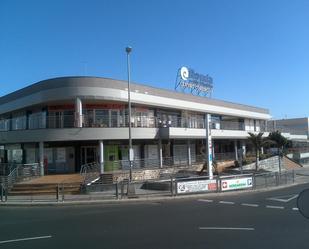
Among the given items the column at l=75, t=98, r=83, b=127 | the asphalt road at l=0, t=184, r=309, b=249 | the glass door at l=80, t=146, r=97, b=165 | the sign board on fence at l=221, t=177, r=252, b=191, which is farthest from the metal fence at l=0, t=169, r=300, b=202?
the glass door at l=80, t=146, r=97, b=165

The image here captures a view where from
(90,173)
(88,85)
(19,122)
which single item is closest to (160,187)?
(90,173)

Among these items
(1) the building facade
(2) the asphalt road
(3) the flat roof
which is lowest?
(2) the asphalt road

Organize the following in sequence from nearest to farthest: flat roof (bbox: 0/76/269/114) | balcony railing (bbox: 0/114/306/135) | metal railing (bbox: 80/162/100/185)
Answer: metal railing (bbox: 80/162/100/185) < flat roof (bbox: 0/76/269/114) < balcony railing (bbox: 0/114/306/135)

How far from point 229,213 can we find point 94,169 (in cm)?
2113

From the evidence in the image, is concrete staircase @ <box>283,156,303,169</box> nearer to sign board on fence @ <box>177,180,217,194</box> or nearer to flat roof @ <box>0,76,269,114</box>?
flat roof @ <box>0,76,269,114</box>

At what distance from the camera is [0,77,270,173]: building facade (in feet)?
114

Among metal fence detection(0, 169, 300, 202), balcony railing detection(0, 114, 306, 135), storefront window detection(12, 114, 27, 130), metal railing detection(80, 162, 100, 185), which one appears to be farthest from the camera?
storefront window detection(12, 114, 27, 130)

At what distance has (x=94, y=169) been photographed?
34875mm

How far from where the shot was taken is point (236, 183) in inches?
990

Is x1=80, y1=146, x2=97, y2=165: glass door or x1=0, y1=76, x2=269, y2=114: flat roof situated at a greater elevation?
x1=0, y1=76, x2=269, y2=114: flat roof

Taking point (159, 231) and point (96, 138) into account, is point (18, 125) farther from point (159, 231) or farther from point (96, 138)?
point (159, 231)

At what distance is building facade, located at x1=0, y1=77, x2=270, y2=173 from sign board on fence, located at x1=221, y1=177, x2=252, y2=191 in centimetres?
1328

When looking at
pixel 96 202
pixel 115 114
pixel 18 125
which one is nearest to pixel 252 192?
pixel 96 202

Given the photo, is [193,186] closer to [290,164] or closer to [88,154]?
[88,154]
